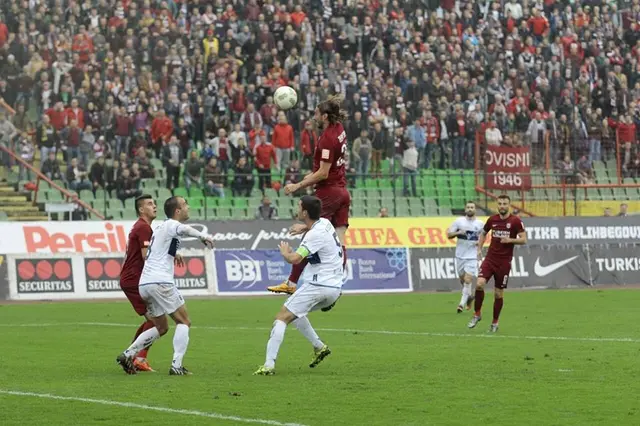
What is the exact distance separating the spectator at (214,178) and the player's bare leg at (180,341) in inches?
843

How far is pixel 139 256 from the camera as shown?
15.5 m

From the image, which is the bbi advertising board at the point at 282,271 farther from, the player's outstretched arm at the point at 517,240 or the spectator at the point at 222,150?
the player's outstretched arm at the point at 517,240

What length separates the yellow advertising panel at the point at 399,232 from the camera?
35.7 metres

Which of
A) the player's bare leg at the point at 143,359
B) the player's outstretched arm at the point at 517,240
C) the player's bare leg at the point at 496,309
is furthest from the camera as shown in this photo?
the player's outstretched arm at the point at 517,240

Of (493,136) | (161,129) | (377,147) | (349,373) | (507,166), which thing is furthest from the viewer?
(493,136)

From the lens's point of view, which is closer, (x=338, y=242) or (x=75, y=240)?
(x=338, y=242)

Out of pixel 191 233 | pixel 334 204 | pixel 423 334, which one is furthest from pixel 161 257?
pixel 423 334

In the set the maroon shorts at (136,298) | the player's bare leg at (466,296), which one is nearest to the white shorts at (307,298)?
the maroon shorts at (136,298)

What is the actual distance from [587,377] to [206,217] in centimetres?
2258

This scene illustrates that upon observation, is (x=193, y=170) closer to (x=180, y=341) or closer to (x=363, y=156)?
(x=363, y=156)

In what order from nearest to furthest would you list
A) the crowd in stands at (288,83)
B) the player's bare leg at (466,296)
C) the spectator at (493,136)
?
the player's bare leg at (466,296) < the crowd in stands at (288,83) < the spectator at (493,136)

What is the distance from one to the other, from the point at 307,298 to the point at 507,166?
24782mm

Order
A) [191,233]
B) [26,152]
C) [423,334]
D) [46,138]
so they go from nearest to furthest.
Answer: [191,233] < [423,334] < [46,138] < [26,152]

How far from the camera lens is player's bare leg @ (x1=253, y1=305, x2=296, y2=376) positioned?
14.2 meters
